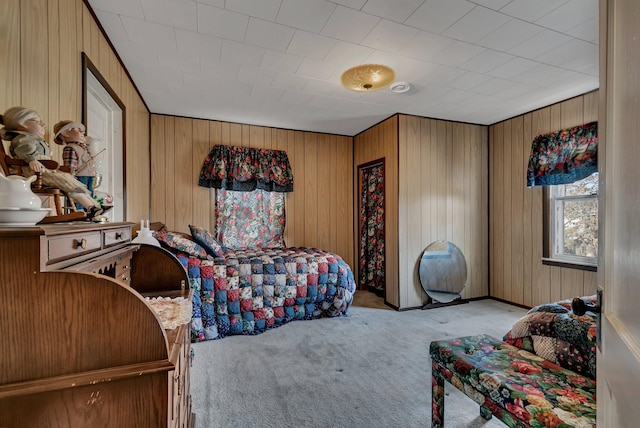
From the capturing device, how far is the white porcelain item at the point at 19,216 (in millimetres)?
687

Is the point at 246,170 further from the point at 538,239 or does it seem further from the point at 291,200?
the point at 538,239

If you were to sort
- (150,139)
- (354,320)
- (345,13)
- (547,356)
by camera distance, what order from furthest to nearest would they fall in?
(150,139) → (354,320) → (345,13) → (547,356)

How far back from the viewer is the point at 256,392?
2035 mm

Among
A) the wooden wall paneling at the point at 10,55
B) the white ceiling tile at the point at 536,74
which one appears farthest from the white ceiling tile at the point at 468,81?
the wooden wall paneling at the point at 10,55

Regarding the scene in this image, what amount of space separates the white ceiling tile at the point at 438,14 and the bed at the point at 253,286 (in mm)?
2445

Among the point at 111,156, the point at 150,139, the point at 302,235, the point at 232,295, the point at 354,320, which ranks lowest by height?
the point at 354,320

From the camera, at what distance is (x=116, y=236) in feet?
4.05

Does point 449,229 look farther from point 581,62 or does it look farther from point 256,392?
point 256,392

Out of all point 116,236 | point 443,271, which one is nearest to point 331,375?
point 116,236

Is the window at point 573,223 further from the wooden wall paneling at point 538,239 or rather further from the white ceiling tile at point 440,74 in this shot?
the white ceiling tile at point 440,74

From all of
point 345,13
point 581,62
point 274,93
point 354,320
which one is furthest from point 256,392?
point 581,62

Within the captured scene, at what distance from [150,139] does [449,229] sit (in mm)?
4214

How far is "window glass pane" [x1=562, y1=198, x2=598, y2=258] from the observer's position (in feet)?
10.6

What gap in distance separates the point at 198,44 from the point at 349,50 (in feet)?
3.82
